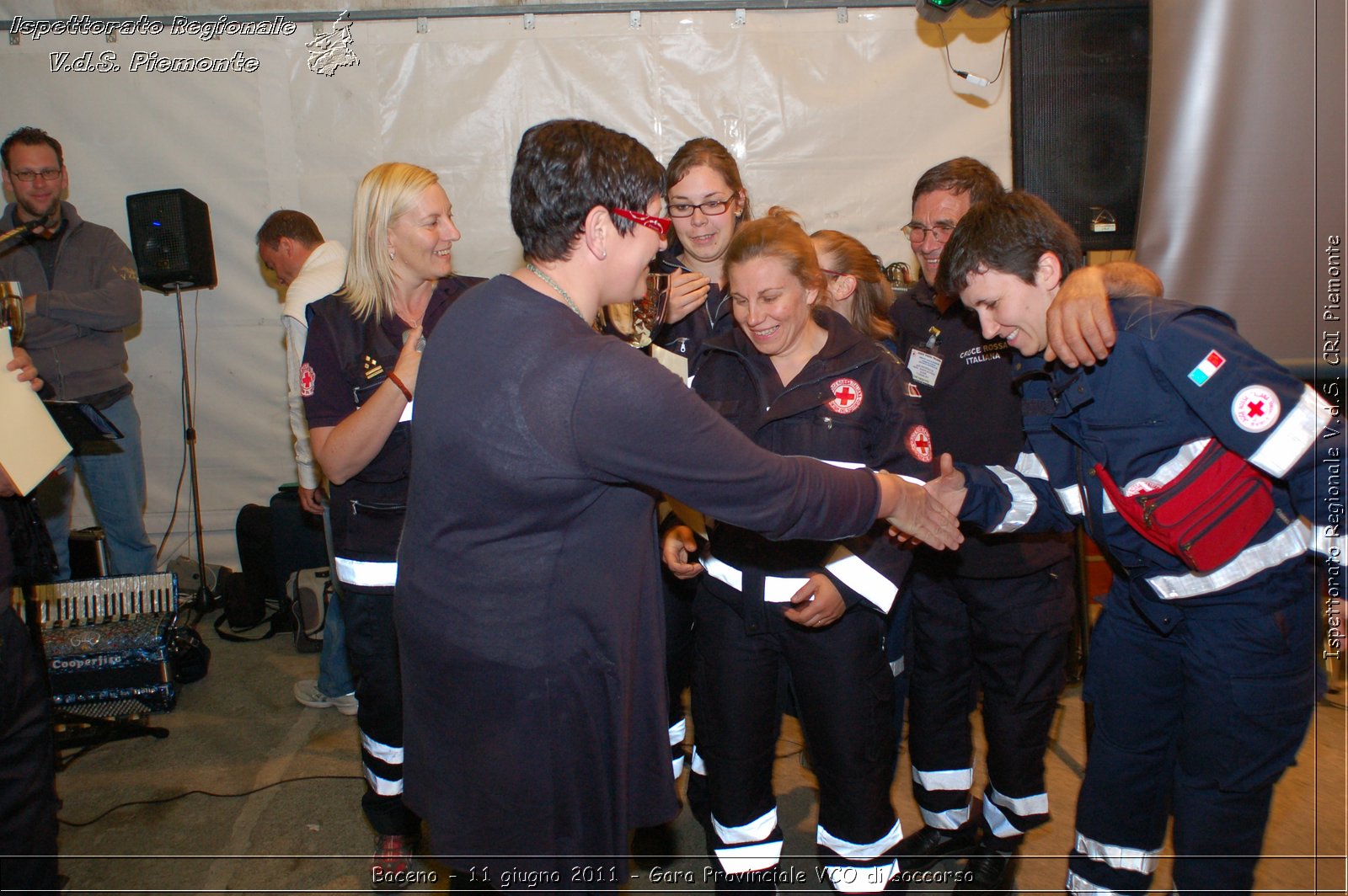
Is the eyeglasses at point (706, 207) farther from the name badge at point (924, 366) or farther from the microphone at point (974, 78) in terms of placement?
the microphone at point (974, 78)

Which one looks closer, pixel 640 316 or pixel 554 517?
pixel 554 517

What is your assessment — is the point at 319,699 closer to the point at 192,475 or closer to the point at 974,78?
the point at 192,475

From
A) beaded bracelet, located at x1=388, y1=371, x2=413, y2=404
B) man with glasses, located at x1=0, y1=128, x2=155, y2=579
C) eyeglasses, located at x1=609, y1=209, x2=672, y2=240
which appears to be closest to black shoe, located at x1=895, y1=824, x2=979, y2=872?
beaded bracelet, located at x1=388, y1=371, x2=413, y2=404

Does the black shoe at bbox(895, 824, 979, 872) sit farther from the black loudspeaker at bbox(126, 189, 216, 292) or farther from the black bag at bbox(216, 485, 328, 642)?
the black loudspeaker at bbox(126, 189, 216, 292)

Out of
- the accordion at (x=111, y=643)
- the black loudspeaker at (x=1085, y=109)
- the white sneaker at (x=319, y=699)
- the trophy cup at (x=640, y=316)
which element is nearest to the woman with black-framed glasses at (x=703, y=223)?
the trophy cup at (x=640, y=316)

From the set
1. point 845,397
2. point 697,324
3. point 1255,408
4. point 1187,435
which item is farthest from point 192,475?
point 1255,408

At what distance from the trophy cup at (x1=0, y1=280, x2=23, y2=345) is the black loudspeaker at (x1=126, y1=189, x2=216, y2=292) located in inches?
91.9

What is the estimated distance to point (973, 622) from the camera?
116 inches

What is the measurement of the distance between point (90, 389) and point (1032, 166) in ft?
16.6

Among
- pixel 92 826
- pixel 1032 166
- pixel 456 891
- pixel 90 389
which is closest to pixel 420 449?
pixel 456 891

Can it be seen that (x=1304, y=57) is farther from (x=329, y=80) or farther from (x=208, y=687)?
(x=208, y=687)

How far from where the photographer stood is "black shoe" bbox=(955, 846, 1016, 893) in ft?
9.46

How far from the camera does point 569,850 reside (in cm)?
172

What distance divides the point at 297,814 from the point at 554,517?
2.66m
